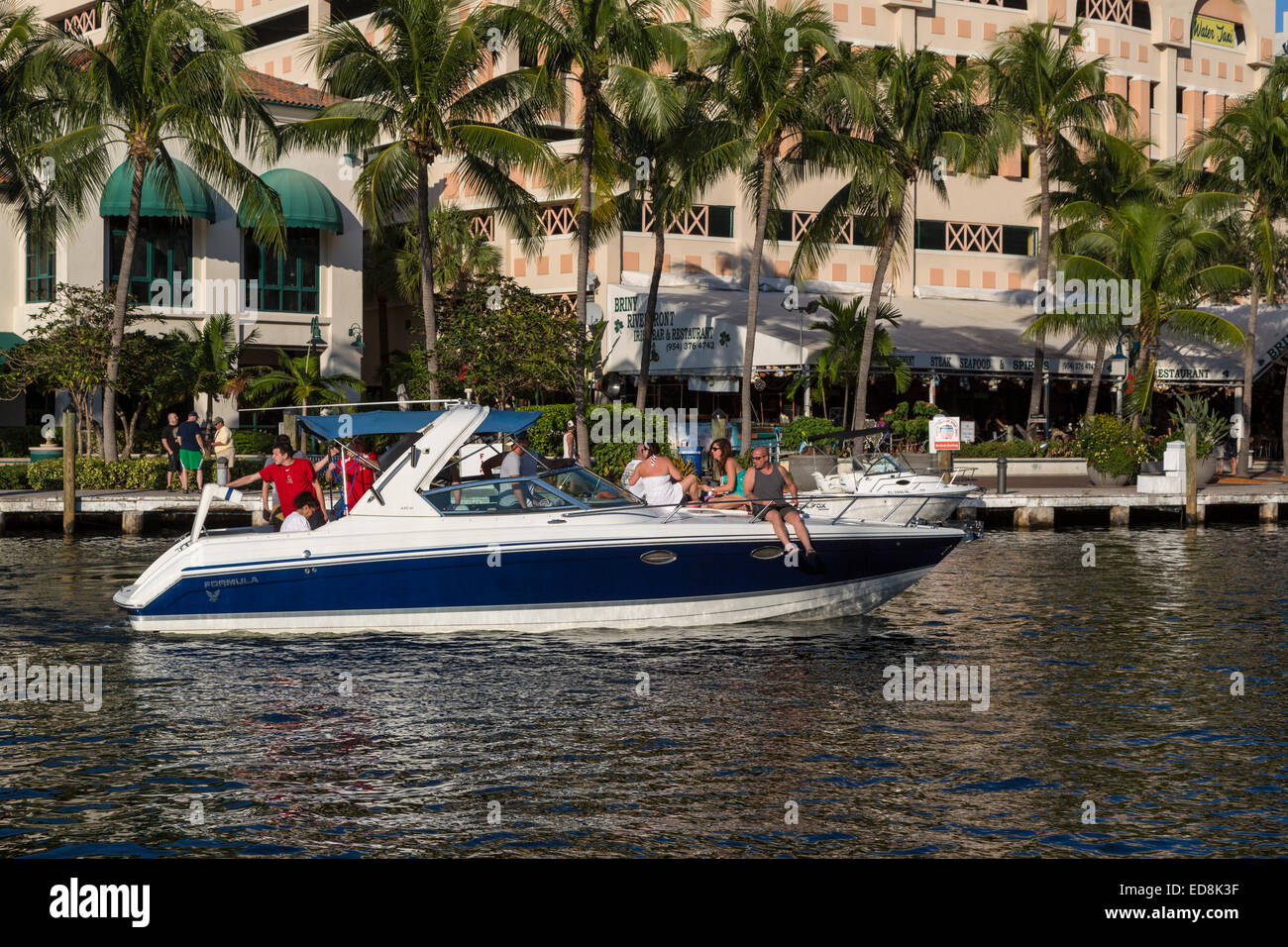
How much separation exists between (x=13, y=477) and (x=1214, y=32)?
186 feet

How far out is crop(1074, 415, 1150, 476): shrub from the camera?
1564 inches

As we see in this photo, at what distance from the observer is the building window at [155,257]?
45438mm

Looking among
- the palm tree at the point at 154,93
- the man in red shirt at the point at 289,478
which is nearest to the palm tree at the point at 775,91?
the palm tree at the point at 154,93

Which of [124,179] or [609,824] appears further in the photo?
[124,179]

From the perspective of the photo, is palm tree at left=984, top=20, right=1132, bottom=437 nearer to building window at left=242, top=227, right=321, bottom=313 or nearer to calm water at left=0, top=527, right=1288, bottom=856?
building window at left=242, top=227, right=321, bottom=313

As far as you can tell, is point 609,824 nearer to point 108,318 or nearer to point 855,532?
point 855,532

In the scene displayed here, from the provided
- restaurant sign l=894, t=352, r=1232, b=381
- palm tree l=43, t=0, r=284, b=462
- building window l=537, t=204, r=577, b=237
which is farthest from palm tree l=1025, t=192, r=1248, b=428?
palm tree l=43, t=0, r=284, b=462

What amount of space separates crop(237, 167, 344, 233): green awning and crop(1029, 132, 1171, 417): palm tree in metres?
24.1

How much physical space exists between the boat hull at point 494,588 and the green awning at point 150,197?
29180mm

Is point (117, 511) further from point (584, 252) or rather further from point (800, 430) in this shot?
point (800, 430)

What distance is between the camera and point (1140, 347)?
42.7m

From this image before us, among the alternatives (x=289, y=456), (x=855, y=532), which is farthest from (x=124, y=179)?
(x=855, y=532)
